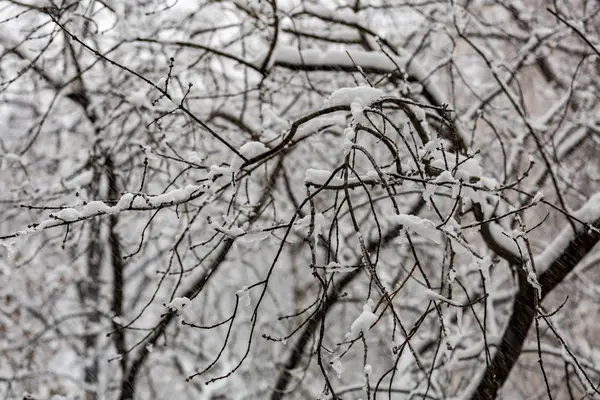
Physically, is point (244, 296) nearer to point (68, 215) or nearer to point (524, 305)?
point (68, 215)

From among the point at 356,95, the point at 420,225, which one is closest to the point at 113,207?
the point at 356,95

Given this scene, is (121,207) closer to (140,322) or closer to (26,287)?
(26,287)

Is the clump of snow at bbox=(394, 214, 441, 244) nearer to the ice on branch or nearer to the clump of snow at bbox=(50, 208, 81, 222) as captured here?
the ice on branch

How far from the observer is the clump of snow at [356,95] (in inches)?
83.7

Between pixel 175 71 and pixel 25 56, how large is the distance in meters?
1.40

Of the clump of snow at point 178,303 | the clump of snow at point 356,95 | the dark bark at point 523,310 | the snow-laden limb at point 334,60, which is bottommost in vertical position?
the dark bark at point 523,310

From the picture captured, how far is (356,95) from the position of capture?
214 centimetres

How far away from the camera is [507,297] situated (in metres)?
5.83

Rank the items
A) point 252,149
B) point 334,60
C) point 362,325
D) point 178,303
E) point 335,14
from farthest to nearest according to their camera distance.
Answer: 1. point 335,14
2. point 334,60
3. point 252,149
4. point 178,303
5. point 362,325

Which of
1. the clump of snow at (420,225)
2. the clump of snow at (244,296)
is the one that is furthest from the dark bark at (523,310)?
the clump of snow at (244,296)

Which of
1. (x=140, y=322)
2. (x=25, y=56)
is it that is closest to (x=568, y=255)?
(x=25, y=56)

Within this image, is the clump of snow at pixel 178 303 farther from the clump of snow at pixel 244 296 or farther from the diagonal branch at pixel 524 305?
the diagonal branch at pixel 524 305

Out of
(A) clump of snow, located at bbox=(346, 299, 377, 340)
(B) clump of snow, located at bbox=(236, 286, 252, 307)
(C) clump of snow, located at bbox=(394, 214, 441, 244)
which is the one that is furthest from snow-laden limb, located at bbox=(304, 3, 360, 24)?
(A) clump of snow, located at bbox=(346, 299, 377, 340)

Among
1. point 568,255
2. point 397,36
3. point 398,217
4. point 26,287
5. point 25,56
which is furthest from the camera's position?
point 26,287
